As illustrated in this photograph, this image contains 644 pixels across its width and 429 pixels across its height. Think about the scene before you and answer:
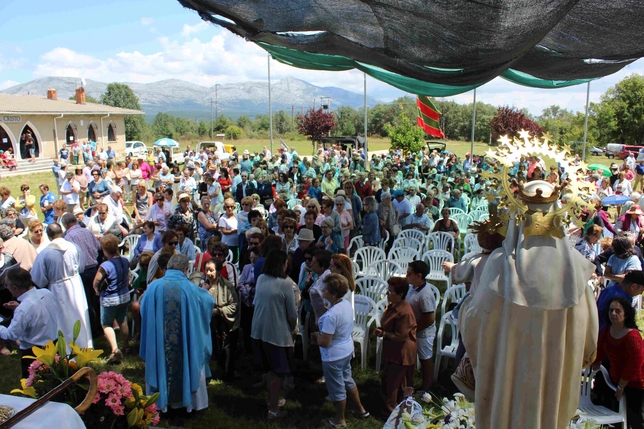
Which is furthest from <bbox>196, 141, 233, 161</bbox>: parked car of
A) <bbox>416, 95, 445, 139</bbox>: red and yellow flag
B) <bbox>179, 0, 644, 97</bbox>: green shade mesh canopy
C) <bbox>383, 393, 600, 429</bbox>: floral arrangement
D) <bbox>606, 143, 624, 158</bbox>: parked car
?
<bbox>606, 143, 624, 158</bbox>: parked car

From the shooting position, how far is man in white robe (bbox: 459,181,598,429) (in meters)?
2.21

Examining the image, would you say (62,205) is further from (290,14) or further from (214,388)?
(290,14)

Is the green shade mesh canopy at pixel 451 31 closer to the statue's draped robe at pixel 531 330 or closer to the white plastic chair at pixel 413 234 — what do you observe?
the statue's draped robe at pixel 531 330

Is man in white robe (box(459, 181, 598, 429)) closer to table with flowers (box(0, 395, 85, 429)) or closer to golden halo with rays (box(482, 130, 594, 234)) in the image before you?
golden halo with rays (box(482, 130, 594, 234))

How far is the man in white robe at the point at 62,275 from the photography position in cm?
545

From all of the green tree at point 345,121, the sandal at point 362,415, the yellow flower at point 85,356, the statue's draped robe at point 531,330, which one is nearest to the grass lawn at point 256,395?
the sandal at point 362,415

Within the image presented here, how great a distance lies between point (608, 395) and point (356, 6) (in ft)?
12.0

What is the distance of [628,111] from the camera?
38750mm

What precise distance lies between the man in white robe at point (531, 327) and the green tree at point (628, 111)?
137ft

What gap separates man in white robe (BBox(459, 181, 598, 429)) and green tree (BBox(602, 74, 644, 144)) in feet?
137

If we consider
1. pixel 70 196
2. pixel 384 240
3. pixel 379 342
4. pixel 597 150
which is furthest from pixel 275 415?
pixel 597 150

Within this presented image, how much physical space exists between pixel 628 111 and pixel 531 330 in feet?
143

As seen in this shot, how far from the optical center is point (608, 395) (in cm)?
418

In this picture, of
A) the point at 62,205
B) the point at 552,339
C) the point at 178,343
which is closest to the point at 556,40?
the point at 552,339
